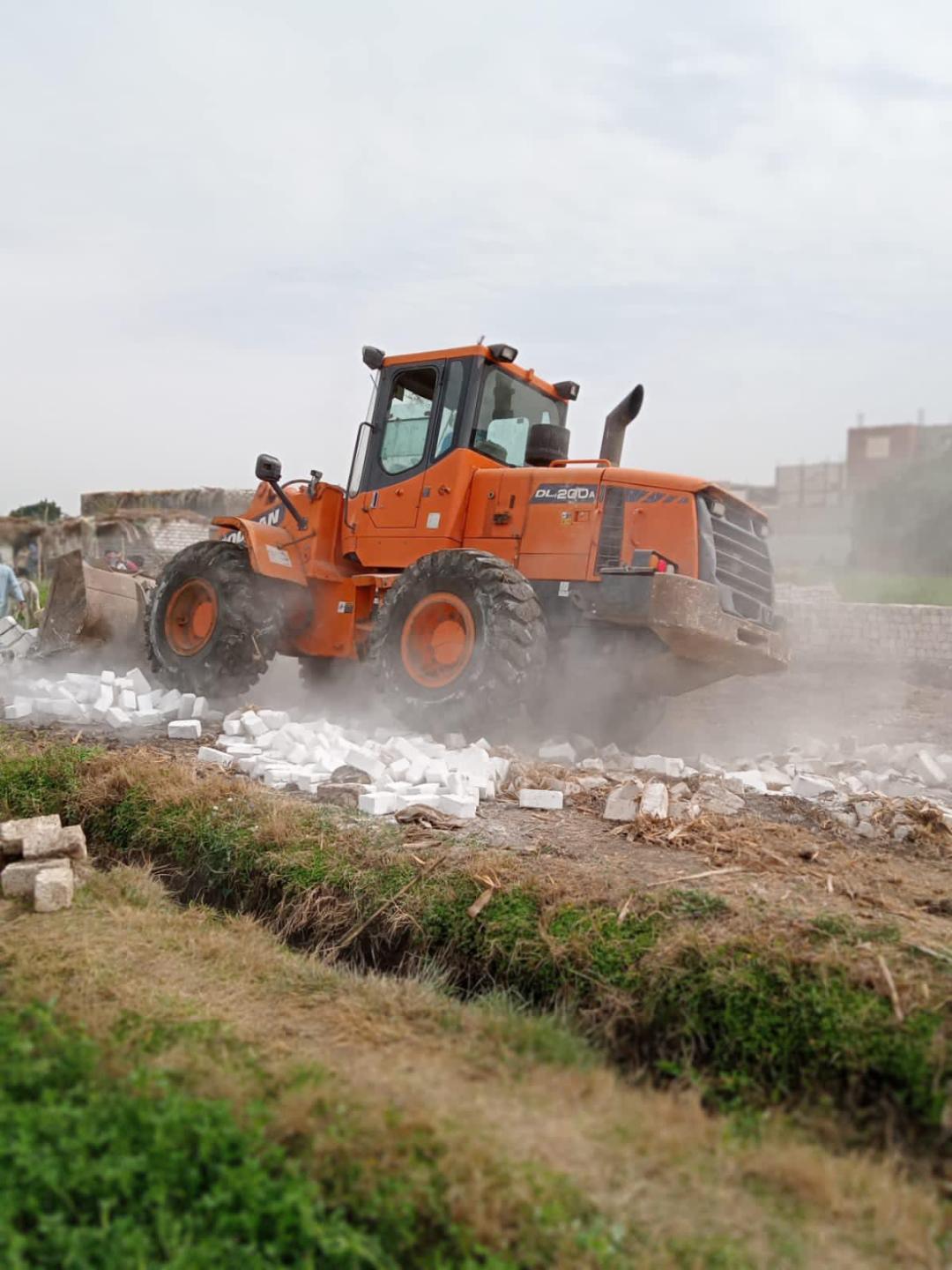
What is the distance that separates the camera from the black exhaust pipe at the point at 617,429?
30.2ft

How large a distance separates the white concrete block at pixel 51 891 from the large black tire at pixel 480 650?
3644mm

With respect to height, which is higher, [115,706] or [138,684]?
[138,684]

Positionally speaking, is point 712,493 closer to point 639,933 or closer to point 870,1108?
point 639,933

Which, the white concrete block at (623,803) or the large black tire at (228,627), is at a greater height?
the large black tire at (228,627)

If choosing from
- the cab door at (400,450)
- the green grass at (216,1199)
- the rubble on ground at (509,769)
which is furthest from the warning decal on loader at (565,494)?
the green grass at (216,1199)

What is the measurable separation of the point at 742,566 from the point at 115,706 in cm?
530

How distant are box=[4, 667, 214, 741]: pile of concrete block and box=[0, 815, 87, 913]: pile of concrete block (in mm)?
3513

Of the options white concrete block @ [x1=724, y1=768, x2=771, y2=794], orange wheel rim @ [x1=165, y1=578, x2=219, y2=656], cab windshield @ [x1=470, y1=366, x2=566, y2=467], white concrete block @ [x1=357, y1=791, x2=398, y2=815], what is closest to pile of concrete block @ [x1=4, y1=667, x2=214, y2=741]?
orange wheel rim @ [x1=165, y1=578, x2=219, y2=656]

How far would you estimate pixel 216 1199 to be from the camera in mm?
2461

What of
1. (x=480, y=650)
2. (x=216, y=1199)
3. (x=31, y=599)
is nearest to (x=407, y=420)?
(x=480, y=650)

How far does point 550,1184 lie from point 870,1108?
104cm

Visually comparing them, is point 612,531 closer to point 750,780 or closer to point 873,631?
point 750,780

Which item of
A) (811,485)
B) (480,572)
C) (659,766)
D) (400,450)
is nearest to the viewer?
(659,766)

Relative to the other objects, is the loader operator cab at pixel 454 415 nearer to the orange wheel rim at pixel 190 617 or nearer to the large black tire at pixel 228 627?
the large black tire at pixel 228 627
